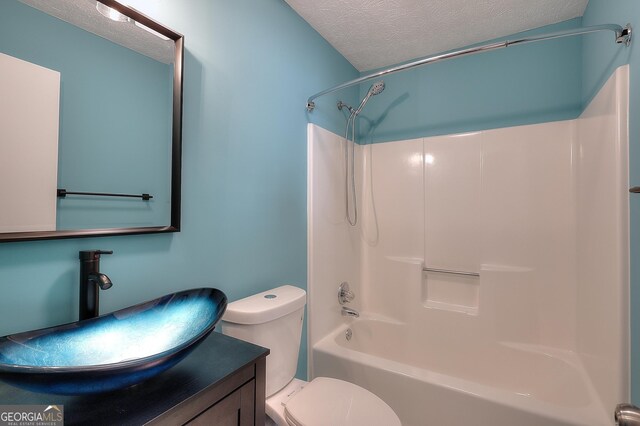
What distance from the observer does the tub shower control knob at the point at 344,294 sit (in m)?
2.14

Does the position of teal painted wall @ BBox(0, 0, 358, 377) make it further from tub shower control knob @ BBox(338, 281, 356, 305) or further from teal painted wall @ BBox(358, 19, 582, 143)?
teal painted wall @ BBox(358, 19, 582, 143)

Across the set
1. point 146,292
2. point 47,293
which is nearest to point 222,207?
point 146,292

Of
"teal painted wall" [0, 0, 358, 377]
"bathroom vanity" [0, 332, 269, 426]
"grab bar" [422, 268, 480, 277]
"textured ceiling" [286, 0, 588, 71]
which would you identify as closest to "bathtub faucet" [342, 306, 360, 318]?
"teal painted wall" [0, 0, 358, 377]

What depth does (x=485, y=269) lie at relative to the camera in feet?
6.66

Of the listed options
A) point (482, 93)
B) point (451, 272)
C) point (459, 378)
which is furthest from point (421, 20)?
point (459, 378)

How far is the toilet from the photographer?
3.87 feet

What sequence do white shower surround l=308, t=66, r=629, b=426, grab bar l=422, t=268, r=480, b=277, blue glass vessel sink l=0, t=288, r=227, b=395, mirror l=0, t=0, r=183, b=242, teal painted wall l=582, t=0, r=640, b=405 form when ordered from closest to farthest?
blue glass vessel sink l=0, t=288, r=227, b=395
mirror l=0, t=0, r=183, b=242
teal painted wall l=582, t=0, r=640, b=405
white shower surround l=308, t=66, r=629, b=426
grab bar l=422, t=268, r=480, b=277

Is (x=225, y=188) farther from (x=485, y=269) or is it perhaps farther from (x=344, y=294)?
(x=485, y=269)

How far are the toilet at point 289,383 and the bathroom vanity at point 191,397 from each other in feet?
1.00

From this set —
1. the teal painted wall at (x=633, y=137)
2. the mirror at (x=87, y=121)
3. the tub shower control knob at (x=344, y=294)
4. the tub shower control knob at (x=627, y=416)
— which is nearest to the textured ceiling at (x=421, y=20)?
the teal painted wall at (x=633, y=137)

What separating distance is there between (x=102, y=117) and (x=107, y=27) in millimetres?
305

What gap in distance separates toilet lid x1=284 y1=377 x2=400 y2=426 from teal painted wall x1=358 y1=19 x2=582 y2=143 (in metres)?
1.89

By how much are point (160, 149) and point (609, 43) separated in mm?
2061

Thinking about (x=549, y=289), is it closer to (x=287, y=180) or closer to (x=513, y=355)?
(x=513, y=355)
